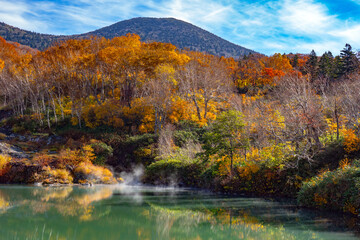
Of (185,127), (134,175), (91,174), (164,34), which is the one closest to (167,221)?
(91,174)

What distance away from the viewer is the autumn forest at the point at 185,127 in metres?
15.8

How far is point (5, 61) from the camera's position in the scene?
4628 cm

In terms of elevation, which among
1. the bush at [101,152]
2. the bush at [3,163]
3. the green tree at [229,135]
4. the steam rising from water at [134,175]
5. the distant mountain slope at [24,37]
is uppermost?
the distant mountain slope at [24,37]

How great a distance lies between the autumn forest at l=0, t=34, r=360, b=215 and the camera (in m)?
15.8

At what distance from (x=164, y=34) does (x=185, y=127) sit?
114m

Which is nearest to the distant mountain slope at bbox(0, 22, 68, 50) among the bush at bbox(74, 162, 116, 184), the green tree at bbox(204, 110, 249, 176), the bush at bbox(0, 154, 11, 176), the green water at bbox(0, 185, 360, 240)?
the bush at bbox(0, 154, 11, 176)

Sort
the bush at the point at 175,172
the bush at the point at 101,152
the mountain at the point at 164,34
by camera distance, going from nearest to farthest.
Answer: the bush at the point at 175,172 → the bush at the point at 101,152 → the mountain at the point at 164,34

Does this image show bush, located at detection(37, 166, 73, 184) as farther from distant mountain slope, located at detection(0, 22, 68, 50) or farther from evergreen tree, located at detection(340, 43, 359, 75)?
distant mountain slope, located at detection(0, 22, 68, 50)

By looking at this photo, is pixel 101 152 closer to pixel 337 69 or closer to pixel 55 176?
pixel 55 176

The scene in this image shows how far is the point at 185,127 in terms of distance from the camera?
31.0 m

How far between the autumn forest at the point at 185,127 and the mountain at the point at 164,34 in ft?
250

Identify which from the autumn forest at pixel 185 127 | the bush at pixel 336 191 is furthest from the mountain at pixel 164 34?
the bush at pixel 336 191

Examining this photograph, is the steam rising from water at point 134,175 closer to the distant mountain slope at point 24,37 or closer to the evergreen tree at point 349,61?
the evergreen tree at point 349,61

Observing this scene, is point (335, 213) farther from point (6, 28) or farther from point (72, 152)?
point (6, 28)
